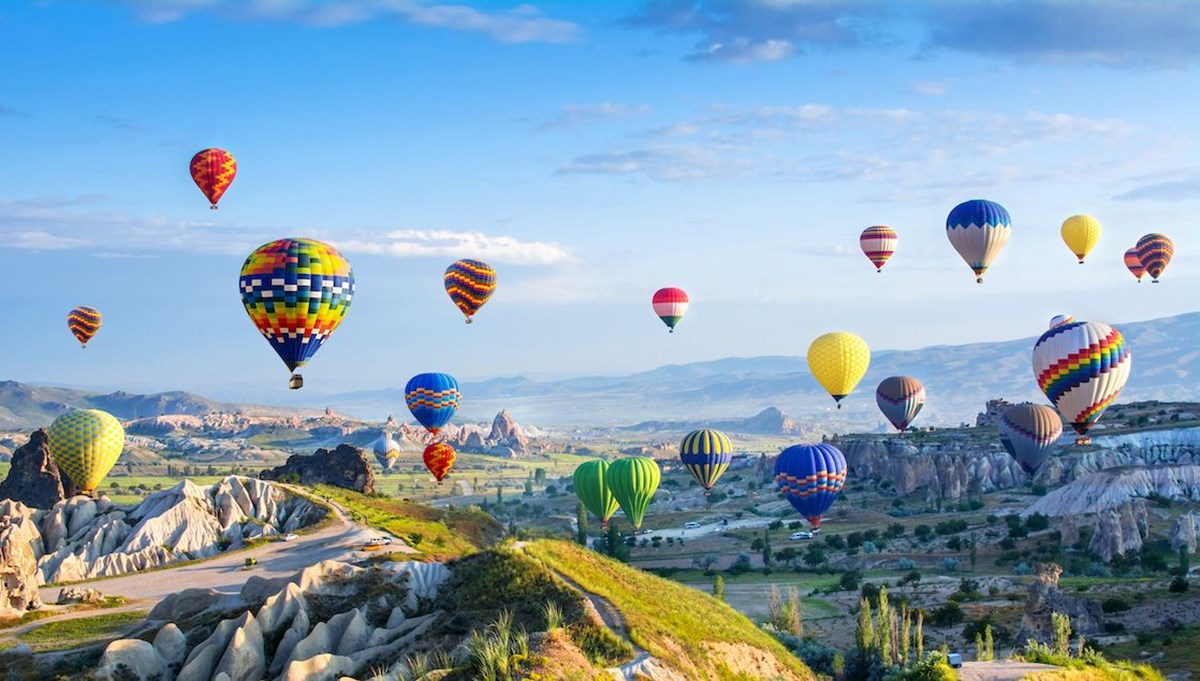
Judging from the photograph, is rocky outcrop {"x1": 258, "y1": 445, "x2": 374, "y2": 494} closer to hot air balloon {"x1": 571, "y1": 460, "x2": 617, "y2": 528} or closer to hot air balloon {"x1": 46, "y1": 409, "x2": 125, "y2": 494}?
hot air balloon {"x1": 46, "y1": 409, "x2": 125, "y2": 494}

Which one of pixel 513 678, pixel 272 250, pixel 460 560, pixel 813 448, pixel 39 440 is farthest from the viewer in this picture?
pixel 39 440

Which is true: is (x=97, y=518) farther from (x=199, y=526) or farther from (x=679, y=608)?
(x=679, y=608)

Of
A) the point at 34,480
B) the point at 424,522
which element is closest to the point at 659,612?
the point at 424,522

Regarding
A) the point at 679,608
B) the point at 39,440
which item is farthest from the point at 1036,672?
the point at 39,440

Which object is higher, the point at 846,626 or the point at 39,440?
the point at 39,440

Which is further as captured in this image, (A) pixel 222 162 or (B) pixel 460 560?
(A) pixel 222 162

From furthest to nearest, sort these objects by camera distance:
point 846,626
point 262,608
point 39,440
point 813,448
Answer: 1. point 39,440
2. point 813,448
3. point 846,626
4. point 262,608

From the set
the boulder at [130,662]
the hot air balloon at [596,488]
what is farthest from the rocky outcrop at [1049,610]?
the boulder at [130,662]

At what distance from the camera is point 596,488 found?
9881cm

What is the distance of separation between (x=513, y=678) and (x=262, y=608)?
1269 cm

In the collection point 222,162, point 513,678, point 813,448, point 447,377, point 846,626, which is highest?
point 222,162

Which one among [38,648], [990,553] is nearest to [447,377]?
[990,553]

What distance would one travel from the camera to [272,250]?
2985 inches

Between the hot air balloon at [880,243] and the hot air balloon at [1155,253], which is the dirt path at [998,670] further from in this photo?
the hot air balloon at [1155,253]
